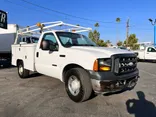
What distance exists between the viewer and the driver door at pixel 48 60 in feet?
18.0

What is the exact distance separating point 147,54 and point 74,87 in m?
16.3

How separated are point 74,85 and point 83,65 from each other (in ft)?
2.25

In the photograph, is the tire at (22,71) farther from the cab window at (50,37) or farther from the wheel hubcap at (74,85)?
the wheel hubcap at (74,85)

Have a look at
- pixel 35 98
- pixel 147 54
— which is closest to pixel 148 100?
pixel 35 98

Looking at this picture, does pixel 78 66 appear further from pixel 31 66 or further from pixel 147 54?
pixel 147 54

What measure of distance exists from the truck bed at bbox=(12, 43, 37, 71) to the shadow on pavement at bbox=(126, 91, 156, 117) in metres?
3.74

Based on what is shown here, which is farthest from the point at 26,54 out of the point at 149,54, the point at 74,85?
the point at 149,54

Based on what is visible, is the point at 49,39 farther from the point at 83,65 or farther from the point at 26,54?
the point at 83,65

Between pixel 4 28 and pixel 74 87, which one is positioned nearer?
pixel 74 87

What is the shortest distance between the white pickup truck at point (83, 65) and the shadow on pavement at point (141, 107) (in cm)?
45

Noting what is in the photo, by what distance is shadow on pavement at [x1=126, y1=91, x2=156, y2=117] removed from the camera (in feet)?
13.1

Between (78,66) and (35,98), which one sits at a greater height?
(78,66)

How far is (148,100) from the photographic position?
4.98 m

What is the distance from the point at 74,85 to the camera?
4785 mm
